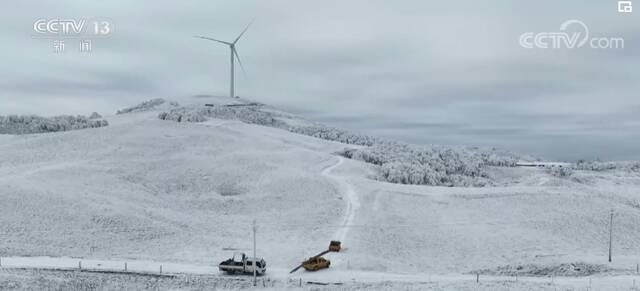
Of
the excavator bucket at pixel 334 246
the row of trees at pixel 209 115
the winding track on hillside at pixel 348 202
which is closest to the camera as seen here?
the excavator bucket at pixel 334 246

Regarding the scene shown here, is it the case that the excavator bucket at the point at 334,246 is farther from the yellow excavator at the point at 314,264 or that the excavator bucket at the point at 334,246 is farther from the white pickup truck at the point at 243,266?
the white pickup truck at the point at 243,266

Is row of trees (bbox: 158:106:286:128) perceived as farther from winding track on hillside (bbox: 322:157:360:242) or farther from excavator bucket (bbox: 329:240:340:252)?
excavator bucket (bbox: 329:240:340:252)

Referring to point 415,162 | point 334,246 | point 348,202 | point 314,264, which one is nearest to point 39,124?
point 415,162

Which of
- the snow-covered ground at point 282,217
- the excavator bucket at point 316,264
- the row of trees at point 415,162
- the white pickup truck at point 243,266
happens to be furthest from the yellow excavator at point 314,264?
the row of trees at point 415,162

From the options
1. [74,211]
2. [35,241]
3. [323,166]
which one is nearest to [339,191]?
[323,166]

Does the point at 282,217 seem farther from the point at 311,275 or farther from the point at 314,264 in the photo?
the point at 311,275

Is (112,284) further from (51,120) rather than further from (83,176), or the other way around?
(51,120)
